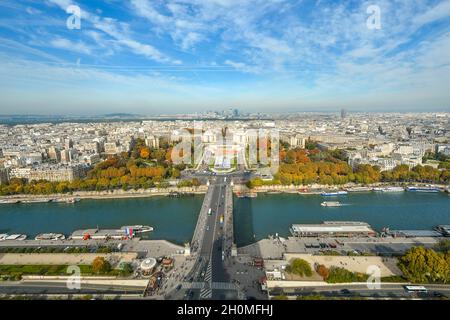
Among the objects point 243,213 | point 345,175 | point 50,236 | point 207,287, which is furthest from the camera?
point 345,175

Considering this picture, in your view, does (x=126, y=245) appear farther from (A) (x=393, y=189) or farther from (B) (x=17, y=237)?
(A) (x=393, y=189)

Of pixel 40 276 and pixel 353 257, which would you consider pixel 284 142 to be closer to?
pixel 353 257

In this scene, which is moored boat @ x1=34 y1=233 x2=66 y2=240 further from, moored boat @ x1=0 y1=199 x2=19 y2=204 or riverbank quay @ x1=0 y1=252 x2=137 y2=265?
moored boat @ x1=0 y1=199 x2=19 y2=204

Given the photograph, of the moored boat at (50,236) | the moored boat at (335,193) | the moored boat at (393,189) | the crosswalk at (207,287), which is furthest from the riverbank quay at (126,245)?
the moored boat at (393,189)

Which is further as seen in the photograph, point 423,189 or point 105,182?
point 105,182

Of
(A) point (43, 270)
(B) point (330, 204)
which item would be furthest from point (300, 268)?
(B) point (330, 204)

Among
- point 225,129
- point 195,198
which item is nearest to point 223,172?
point 195,198
